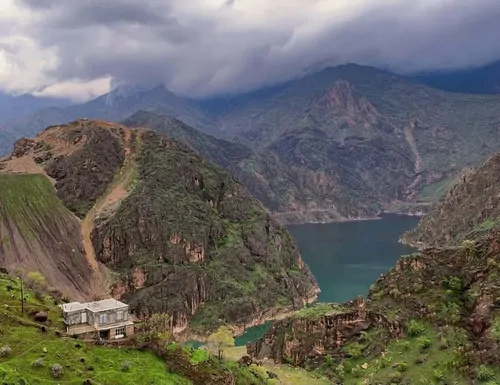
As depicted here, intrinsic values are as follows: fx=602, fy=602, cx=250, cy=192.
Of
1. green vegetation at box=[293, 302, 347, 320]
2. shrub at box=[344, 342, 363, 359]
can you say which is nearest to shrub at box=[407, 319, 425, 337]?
shrub at box=[344, 342, 363, 359]

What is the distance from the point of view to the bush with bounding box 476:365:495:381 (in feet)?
261

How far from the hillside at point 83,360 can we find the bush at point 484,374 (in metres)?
31.0

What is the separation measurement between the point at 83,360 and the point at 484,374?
51336mm

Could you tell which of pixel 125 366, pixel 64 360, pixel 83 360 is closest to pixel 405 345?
pixel 125 366

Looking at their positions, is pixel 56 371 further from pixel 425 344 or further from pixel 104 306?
pixel 425 344

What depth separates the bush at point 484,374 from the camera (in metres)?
79.4

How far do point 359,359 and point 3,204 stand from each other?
453ft

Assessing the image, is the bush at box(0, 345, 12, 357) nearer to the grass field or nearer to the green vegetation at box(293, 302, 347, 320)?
the grass field

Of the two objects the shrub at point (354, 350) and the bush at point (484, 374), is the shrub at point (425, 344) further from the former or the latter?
the bush at point (484, 374)

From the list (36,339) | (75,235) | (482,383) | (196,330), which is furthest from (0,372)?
(75,235)

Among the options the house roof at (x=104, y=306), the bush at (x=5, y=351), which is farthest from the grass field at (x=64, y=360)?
the house roof at (x=104, y=306)

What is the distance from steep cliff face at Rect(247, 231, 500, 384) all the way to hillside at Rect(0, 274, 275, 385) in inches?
964

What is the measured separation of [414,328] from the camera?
317 feet

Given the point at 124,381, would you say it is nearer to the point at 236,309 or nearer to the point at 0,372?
the point at 0,372
